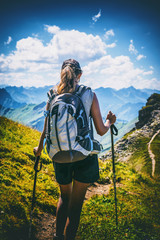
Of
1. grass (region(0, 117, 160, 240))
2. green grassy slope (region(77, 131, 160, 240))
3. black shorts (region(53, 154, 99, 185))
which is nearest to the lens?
black shorts (region(53, 154, 99, 185))

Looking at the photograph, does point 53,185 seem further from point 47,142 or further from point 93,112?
point 93,112

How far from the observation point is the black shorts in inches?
102

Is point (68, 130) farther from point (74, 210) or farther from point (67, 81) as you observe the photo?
point (74, 210)

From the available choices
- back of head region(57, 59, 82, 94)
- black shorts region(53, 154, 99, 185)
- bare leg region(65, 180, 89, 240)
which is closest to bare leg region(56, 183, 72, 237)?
bare leg region(65, 180, 89, 240)

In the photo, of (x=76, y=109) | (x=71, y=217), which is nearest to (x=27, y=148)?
(x=71, y=217)

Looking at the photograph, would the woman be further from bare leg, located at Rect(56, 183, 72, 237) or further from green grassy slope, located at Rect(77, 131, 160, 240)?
green grassy slope, located at Rect(77, 131, 160, 240)

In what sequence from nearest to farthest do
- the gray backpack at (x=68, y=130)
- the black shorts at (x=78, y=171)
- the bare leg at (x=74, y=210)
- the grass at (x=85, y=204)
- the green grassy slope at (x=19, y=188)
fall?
the gray backpack at (x=68, y=130) → the black shorts at (x=78, y=171) → the bare leg at (x=74, y=210) → the green grassy slope at (x=19, y=188) → the grass at (x=85, y=204)

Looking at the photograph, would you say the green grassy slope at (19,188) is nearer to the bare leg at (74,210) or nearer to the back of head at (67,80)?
the bare leg at (74,210)

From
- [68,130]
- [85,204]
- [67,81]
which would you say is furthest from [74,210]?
[85,204]

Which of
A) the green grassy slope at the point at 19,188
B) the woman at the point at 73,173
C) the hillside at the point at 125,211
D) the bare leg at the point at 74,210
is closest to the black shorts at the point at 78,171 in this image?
the woman at the point at 73,173

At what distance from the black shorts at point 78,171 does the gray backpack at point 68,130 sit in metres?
0.19

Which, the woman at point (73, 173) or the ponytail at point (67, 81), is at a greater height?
the ponytail at point (67, 81)

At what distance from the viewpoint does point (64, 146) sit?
238cm

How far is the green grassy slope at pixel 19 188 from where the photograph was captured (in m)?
3.36
